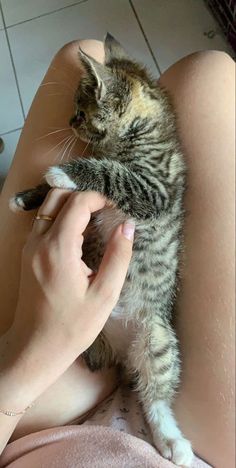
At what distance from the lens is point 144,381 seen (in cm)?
98

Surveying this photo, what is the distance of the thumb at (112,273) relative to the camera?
30.8 inches

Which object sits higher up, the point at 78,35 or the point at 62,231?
the point at 78,35

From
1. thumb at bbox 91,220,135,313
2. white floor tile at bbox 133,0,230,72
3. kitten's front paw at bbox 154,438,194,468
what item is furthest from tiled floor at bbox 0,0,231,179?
kitten's front paw at bbox 154,438,194,468

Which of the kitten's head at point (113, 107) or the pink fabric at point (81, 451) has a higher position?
the kitten's head at point (113, 107)

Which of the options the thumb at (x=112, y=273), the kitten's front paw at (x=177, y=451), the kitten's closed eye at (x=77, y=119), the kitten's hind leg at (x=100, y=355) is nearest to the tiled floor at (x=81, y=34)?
the kitten's closed eye at (x=77, y=119)

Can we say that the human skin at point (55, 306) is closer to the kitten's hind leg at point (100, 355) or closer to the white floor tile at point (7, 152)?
the kitten's hind leg at point (100, 355)

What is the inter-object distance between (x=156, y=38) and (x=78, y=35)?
285mm

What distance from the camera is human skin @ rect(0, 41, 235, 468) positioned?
32.9 inches

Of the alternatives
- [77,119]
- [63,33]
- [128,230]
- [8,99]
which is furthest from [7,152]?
[128,230]

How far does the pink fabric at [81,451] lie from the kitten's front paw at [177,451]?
16 mm

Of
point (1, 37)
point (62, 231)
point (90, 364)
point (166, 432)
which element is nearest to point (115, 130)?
point (62, 231)

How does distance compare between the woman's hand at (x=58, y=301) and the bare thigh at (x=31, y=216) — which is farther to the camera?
the bare thigh at (x=31, y=216)

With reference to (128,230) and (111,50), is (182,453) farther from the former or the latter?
(111,50)

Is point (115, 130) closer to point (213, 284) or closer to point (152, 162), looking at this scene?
point (152, 162)
